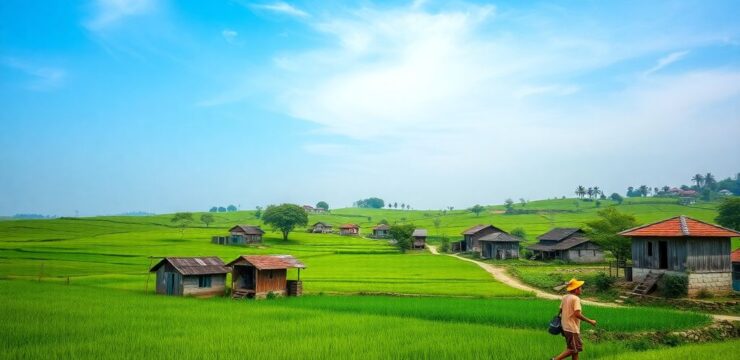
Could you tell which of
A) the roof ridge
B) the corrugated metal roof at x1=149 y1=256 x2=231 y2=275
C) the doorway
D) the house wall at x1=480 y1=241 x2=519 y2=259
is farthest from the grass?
the house wall at x1=480 y1=241 x2=519 y2=259

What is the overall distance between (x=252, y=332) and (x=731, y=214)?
94.9 m

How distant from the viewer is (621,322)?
74.9ft

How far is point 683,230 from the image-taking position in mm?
35844

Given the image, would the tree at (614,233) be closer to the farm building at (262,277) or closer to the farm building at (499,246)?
the farm building at (499,246)

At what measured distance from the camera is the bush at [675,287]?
34094 millimetres

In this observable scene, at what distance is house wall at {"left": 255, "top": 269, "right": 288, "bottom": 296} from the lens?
3694 cm

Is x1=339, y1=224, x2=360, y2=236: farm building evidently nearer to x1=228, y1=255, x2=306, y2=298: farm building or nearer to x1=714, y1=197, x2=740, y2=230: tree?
x1=714, y1=197, x2=740, y2=230: tree

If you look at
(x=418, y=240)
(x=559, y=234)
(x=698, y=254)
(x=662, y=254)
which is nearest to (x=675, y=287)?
(x=698, y=254)

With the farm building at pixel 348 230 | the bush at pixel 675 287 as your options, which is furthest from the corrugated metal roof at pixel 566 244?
the farm building at pixel 348 230

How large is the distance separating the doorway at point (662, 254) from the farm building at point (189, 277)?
33.3 meters

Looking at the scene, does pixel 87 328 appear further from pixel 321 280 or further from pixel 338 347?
pixel 321 280

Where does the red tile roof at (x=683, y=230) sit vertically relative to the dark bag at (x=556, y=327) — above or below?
above

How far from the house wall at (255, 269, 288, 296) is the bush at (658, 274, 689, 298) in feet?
91.0

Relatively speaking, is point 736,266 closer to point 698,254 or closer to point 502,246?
point 698,254
